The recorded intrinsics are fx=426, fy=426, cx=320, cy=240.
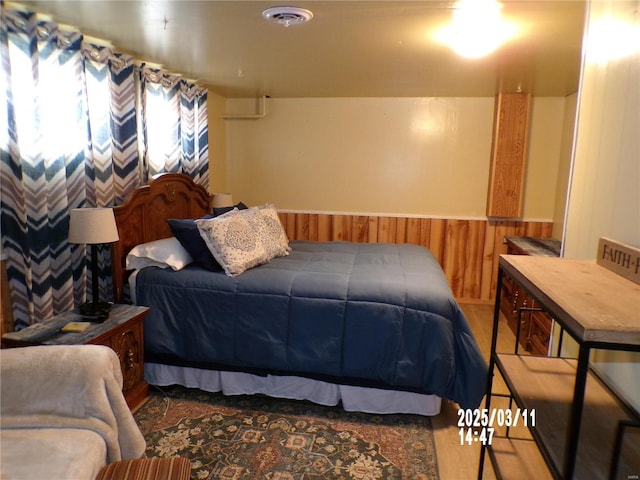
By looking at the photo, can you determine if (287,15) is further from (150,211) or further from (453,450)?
(453,450)

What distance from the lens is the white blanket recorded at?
1.42 meters

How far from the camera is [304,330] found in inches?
93.3

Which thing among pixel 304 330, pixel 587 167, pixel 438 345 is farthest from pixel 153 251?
pixel 587 167

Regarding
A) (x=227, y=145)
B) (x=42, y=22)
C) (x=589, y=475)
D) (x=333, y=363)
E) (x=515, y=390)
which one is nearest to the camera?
(x=589, y=475)

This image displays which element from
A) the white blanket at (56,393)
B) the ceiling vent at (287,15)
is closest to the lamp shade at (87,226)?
the white blanket at (56,393)

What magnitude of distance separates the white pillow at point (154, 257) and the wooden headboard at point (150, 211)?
7 cm

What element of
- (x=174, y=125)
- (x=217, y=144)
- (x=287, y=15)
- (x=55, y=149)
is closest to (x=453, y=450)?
(x=287, y=15)

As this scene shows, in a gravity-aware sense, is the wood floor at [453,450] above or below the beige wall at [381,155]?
below

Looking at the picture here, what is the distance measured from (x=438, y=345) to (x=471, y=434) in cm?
49

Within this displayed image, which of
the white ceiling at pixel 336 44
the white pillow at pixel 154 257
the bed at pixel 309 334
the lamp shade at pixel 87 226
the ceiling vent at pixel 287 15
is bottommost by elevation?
the bed at pixel 309 334

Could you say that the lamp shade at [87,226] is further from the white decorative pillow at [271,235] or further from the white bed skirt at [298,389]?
the white decorative pillow at [271,235]

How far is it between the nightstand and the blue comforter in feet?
0.46

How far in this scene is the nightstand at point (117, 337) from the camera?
1964 millimetres

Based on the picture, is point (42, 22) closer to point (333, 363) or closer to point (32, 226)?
point (32, 226)
